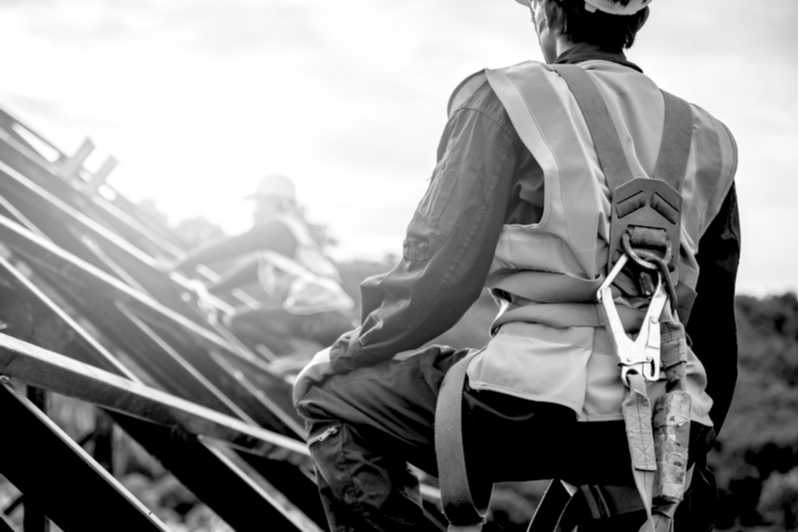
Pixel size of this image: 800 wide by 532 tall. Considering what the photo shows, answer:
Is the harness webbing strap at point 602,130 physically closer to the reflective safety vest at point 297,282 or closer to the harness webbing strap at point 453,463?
the harness webbing strap at point 453,463

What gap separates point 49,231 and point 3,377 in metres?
3.26

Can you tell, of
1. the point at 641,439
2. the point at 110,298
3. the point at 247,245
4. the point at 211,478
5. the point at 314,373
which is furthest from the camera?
the point at 247,245

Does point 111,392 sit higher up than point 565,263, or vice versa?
point 111,392

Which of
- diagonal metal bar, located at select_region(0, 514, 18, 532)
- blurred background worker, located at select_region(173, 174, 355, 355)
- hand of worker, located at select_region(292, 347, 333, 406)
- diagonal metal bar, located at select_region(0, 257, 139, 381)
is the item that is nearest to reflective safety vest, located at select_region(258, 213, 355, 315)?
blurred background worker, located at select_region(173, 174, 355, 355)

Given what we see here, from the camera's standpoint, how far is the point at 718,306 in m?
1.78

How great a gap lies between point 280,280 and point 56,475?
475cm

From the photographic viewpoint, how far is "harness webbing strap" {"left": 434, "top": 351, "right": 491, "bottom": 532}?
151 centimetres

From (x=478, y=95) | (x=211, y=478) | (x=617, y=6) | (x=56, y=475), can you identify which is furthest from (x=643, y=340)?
(x=211, y=478)

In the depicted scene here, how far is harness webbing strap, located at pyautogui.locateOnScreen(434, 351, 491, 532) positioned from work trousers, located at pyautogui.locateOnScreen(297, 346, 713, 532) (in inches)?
1.0

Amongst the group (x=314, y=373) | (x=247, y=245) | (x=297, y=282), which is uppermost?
(x=314, y=373)

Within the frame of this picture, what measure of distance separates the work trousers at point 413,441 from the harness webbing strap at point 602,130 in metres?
0.43

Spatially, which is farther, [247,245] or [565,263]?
[247,245]

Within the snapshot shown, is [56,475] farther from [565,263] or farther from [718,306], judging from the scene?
[718,306]

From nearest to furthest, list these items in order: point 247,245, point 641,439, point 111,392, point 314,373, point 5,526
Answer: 1. point 641,439
2. point 314,373
3. point 111,392
4. point 5,526
5. point 247,245
